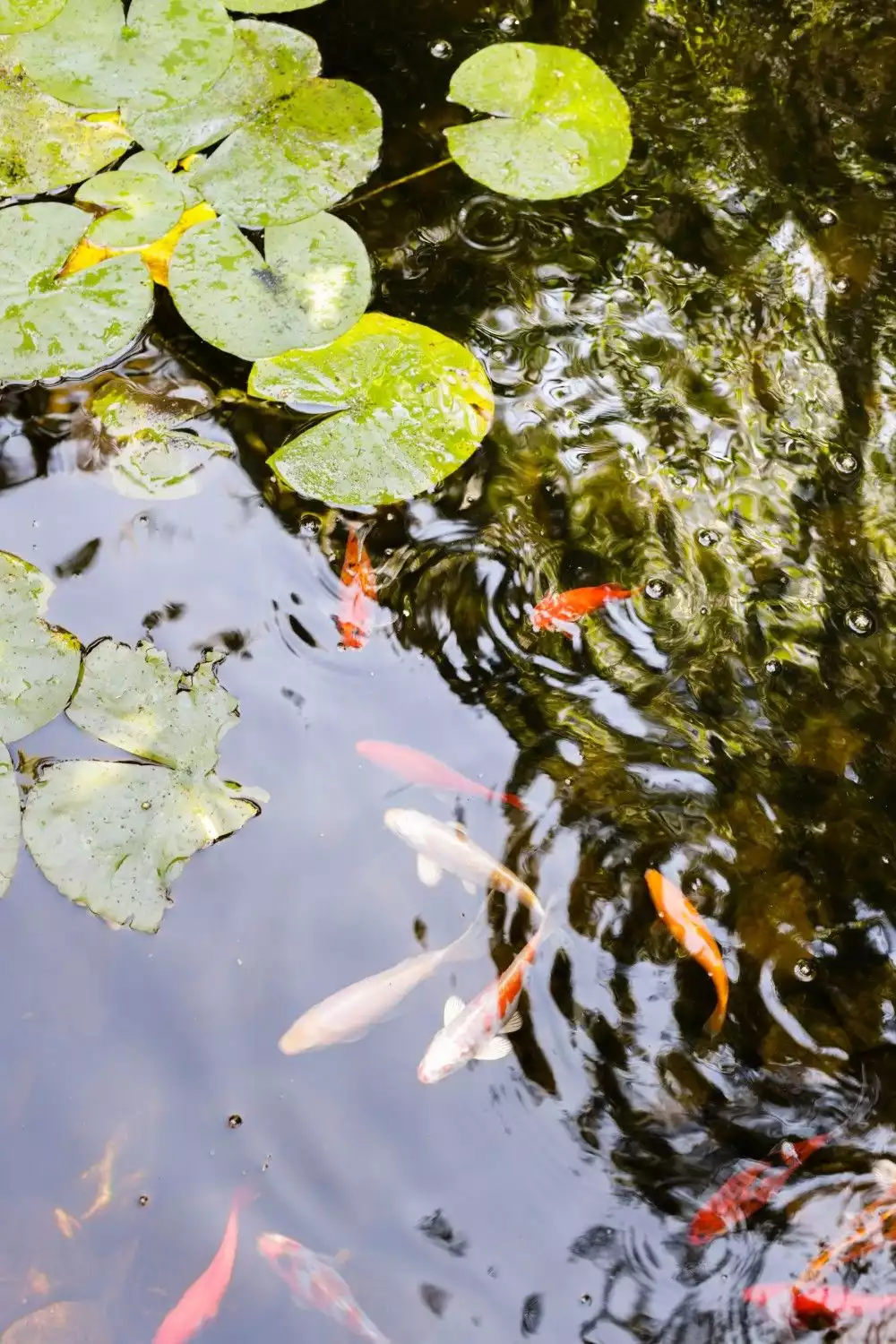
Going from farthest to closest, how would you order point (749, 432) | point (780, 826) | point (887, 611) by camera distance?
point (749, 432) < point (887, 611) < point (780, 826)

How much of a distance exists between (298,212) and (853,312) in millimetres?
1367

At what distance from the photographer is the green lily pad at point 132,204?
225cm

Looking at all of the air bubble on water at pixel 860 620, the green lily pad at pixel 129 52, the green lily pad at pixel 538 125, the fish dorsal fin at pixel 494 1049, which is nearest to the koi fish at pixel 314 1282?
the fish dorsal fin at pixel 494 1049

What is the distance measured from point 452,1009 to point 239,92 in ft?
7.25

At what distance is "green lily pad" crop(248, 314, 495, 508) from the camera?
2.05 metres

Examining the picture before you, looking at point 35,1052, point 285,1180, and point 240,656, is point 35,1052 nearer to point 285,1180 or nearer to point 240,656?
point 285,1180

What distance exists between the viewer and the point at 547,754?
1989 mm

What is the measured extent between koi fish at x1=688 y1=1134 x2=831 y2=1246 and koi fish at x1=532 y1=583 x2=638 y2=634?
106 centimetres

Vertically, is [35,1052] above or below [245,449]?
below

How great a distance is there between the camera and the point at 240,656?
2.04 meters

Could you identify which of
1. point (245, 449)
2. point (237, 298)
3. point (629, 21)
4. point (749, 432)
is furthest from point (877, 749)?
point (629, 21)

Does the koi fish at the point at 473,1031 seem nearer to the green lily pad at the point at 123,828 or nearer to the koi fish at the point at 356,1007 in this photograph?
the koi fish at the point at 356,1007

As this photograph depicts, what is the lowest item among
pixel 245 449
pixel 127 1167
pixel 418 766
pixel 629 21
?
pixel 127 1167

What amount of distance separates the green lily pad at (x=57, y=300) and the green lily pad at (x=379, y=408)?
339mm
